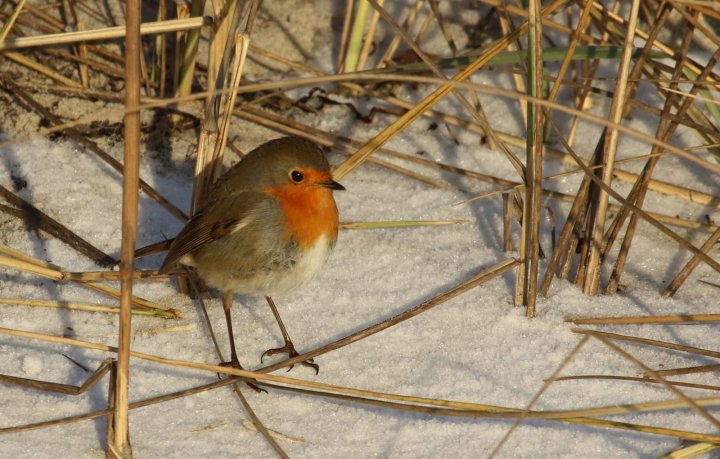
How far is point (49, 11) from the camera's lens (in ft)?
16.5

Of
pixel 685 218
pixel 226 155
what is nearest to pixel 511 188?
pixel 685 218

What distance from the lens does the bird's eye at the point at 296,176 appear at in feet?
12.3

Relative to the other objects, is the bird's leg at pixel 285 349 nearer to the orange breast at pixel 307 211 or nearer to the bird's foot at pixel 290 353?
the bird's foot at pixel 290 353

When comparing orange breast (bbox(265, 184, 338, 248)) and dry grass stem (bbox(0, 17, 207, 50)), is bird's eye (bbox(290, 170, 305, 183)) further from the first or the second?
dry grass stem (bbox(0, 17, 207, 50))

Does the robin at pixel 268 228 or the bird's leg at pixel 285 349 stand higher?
the robin at pixel 268 228

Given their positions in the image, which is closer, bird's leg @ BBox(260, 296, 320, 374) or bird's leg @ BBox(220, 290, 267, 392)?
bird's leg @ BBox(220, 290, 267, 392)

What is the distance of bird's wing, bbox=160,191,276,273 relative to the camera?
3725mm

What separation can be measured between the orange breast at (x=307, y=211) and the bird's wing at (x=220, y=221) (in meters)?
0.07

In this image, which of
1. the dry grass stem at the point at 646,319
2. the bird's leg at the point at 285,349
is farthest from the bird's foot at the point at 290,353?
the dry grass stem at the point at 646,319

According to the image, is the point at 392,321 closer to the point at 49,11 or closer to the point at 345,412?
the point at 345,412

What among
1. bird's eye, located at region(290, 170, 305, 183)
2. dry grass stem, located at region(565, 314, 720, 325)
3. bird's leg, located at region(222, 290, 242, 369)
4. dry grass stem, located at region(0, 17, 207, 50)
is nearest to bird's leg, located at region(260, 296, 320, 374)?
bird's leg, located at region(222, 290, 242, 369)

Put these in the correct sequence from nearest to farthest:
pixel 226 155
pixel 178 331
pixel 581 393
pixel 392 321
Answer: pixel 581 393
pixel 392 321
pixel 178 331
pixel 226 155

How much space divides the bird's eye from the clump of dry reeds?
12.5 inches

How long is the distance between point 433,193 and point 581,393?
148 cm
